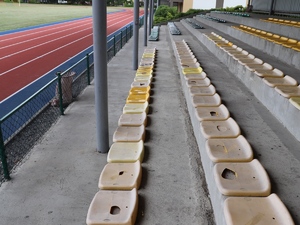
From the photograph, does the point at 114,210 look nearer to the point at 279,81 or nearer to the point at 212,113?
the point at 212,113

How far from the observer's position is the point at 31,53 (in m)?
15.3

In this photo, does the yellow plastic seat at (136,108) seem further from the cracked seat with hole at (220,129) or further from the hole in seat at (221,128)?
the hole in seat at (221,128)

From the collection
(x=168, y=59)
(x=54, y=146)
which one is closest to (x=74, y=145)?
(x=54, y=146)

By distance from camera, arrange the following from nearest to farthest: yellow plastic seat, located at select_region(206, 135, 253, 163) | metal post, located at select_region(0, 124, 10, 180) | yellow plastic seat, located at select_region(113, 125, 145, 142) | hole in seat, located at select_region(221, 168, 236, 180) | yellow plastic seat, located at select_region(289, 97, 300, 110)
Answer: hole in seat, located at select_region(221, 168, 236, 180) < yellow plastic seat, located at select_region(206, 135, 253, 163) < yellow plastic seat, located at select_region(289, 97, 300, 110) < metal post, located at select_region(0, 124, 10, 180) < yellow plastic seat, located at select_region(113, 125, 145, 142)

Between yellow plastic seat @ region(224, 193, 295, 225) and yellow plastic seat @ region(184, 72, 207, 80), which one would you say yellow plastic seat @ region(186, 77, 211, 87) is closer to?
yellow plastic seat @ region(184, 72, 207, 80)

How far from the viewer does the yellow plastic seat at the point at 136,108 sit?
18.6ft

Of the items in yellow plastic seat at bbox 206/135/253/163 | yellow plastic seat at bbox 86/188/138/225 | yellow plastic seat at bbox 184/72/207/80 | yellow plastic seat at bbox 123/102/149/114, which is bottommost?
yellow plastic seat at bbox 86/188/138/225

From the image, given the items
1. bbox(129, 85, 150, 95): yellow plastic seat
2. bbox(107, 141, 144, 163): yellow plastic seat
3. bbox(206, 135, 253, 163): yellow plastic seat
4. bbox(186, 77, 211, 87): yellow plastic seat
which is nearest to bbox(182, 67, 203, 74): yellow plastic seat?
bbox(186, 77, 211, 87): yellow plastic seat

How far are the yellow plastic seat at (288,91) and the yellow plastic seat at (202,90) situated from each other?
1.26 metres

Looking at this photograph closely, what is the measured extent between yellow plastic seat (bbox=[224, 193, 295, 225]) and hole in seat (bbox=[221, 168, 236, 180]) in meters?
0.37

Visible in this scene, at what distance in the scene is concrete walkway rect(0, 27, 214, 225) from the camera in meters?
3.35

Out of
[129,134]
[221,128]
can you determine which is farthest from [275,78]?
[129,134]

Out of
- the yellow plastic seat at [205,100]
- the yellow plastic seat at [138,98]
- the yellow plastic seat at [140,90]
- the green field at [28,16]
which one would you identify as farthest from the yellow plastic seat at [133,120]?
the green field at [28,16]

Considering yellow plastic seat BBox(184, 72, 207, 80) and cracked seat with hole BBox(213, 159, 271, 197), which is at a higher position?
yellow plastic seat BBox(184, 72, 207, 80)
